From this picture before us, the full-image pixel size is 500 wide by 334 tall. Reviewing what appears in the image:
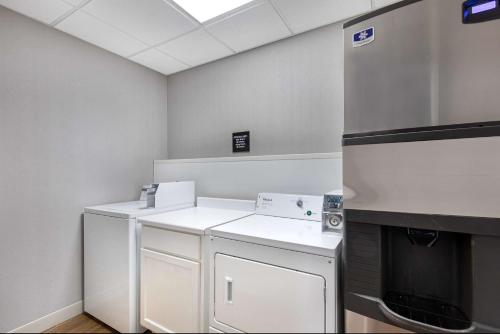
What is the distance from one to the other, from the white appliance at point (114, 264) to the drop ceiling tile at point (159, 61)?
3.59ft

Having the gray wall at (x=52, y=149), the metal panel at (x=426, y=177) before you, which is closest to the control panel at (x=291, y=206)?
the metal panel at (x=426, y=177)

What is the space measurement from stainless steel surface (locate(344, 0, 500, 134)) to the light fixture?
0.89 meters

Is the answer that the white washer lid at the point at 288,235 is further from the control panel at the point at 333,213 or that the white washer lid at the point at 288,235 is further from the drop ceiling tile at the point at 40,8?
the drop ceiling tile at the point at 40,8

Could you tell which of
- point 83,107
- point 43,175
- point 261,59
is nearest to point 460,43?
point 261,59

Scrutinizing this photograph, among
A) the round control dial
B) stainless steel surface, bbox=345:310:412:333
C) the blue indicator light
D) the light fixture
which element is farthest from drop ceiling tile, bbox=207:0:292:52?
stainless steel surface, bbox=345:310:412:333

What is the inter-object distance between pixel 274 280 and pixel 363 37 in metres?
0.89

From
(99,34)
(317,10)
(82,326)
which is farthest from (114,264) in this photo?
(317,10)

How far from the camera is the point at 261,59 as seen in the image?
1801mm

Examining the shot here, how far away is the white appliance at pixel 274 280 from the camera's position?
2.47 feet

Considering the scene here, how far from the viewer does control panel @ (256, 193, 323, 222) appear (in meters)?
1.25

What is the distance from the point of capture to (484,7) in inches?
23.5

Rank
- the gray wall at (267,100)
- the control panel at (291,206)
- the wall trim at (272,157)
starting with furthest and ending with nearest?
the gray wall at (267,100)
the wall trim at (272,157)
the control panel at (291,206)

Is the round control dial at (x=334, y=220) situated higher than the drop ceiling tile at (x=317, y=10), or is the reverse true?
the drop ceiling tile at (x=317, y=10)

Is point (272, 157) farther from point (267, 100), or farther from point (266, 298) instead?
point (266, 298)
